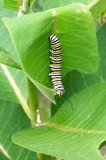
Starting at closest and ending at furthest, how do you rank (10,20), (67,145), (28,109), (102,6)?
(10,20)
(67,145)
(102,6)
(28,109)

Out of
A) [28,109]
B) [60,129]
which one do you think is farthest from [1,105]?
[60,129]

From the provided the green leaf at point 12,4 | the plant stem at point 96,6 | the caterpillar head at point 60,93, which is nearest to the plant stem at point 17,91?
the caterpillar head at point 60,93

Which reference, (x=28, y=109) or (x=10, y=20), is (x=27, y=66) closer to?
(x=10, y=20)

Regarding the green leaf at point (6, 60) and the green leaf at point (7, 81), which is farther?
the green leaf at point (7, 81)

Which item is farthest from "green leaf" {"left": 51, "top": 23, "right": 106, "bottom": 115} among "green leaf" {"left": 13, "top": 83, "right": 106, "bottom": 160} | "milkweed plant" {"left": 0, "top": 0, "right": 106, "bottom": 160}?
"green leaf" {"left": 13, "top": 83, "right": 106, "bottom": 160}

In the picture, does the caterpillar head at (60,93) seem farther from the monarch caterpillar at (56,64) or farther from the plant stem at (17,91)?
the plant stem at (17,91)
